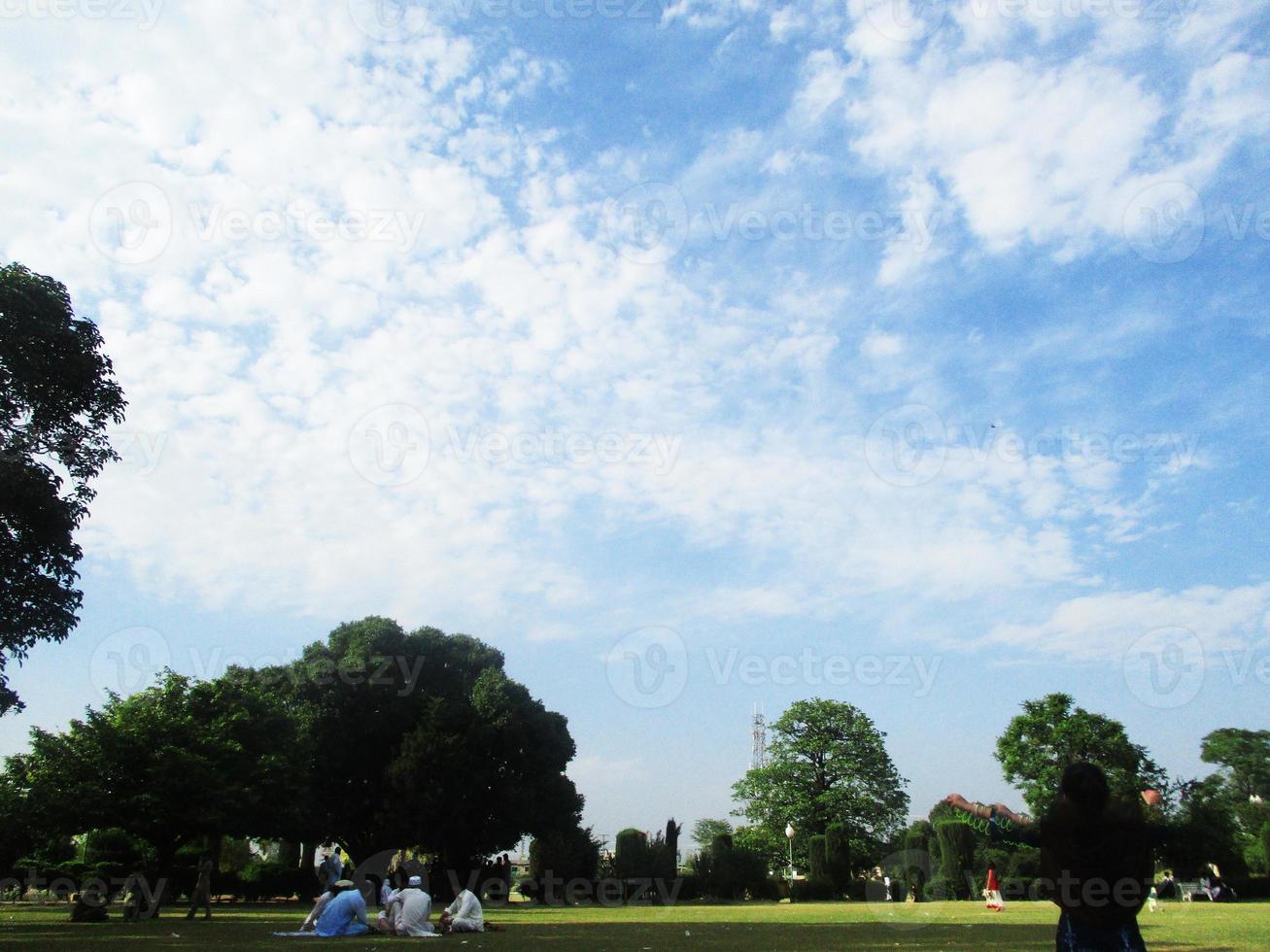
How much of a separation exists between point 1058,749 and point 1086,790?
62412 millimetres

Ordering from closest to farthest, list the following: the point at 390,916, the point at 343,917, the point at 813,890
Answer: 1. the point at 343,917
2. the point at 390,916
3. the point at 813,890

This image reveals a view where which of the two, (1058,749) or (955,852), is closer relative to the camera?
(955,852)

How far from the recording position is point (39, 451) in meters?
20.9

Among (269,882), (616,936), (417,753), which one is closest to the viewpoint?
(616,936)

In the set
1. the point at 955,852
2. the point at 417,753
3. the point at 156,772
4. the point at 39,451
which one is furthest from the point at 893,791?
the point at 39,451

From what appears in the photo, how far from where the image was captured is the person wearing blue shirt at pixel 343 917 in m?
16.9

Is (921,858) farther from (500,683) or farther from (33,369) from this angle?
(33,369)

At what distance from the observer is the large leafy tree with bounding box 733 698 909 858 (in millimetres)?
60000

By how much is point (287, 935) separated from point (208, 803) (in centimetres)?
1538

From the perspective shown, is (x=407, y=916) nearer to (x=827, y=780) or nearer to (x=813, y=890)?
(x=813, y=890)

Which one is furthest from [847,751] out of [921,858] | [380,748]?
[380,748]

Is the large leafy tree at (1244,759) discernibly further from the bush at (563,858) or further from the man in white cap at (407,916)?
the man in white cap at (407,916)

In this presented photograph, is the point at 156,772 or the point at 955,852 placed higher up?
the point at 156,772

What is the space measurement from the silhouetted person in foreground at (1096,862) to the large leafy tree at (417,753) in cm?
4153
